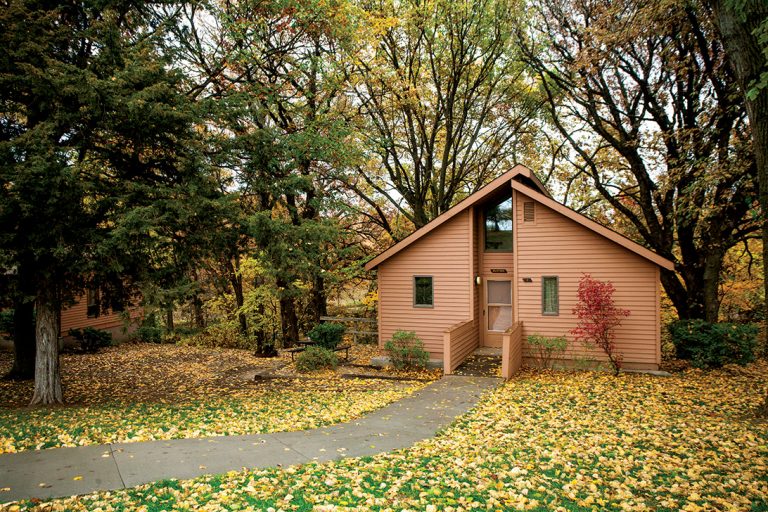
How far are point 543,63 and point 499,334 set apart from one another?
440 inches

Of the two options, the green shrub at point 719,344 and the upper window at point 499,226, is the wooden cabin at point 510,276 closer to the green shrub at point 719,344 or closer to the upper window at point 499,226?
the upper window at point 499,226

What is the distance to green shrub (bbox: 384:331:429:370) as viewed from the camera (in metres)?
14.9

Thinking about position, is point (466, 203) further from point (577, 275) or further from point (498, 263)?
point (577, 275)

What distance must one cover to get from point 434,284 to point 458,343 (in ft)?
8.58

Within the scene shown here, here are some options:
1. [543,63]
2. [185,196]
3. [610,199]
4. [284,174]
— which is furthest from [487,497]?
[543,63]

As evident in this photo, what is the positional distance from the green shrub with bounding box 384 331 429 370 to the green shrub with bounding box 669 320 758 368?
8.28 metres

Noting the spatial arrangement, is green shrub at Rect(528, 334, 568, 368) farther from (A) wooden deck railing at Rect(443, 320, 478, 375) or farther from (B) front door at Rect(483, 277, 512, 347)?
(A) wooden deck railing at Rect(443, 320, 478, 375)

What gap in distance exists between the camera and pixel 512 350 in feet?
42.5

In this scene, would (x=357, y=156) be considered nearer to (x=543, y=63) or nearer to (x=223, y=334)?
(x=543, y=63)

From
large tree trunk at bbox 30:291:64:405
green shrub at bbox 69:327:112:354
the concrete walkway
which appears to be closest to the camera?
the concrete walkway

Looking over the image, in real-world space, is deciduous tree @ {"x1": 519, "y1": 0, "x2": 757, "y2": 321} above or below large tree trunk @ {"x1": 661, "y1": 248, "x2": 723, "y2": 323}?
above

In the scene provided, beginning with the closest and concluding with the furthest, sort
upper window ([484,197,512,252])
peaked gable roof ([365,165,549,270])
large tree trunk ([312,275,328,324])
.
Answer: peaked gable roof ([365,165,549,270]) < upper window ([484,197,512,252]) < large tree trunk ([312,275,328,324])

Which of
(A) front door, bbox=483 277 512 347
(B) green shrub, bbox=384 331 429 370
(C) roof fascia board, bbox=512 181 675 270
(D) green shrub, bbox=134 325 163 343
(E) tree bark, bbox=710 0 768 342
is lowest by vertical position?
(D) green shrub, bbox=134 325 163 343

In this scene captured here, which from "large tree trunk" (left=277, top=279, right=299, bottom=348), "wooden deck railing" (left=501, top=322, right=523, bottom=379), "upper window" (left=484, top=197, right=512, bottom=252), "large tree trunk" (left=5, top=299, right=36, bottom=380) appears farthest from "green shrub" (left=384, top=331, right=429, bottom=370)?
"large tree trunk" (left=5, top=299, right=36, bottom=380)
